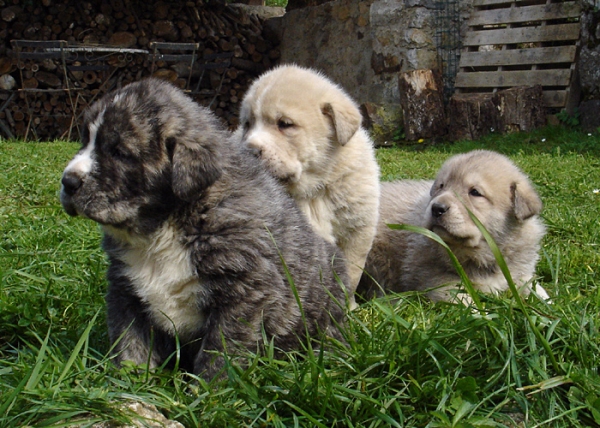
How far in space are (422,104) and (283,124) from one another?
680 cm

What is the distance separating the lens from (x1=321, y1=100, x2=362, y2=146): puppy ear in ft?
12.4

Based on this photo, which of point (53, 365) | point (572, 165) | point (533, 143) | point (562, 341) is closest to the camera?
point (53, 365)

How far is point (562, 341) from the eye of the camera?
2363 millimetres

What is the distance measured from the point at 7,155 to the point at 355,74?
6.03 m

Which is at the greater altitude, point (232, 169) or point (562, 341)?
point (232, 169)

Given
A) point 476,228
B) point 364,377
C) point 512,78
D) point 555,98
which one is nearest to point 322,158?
point 476,228

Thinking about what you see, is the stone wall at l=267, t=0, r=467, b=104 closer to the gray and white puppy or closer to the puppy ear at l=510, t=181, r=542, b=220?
the puppy ear at l=510, t=181, r=542, b=220

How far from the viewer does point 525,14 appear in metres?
10.4

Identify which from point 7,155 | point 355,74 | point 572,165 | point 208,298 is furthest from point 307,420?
point 355,74

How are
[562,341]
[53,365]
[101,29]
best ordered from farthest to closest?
[101,29], [562,341], [53,365]

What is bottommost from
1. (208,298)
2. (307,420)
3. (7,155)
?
(7,155)

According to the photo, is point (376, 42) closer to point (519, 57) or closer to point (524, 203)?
point (519, 57)

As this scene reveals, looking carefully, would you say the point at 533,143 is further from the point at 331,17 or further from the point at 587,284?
the point at 587,284

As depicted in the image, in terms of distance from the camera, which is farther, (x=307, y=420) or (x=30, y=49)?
(x=30, y=49)
